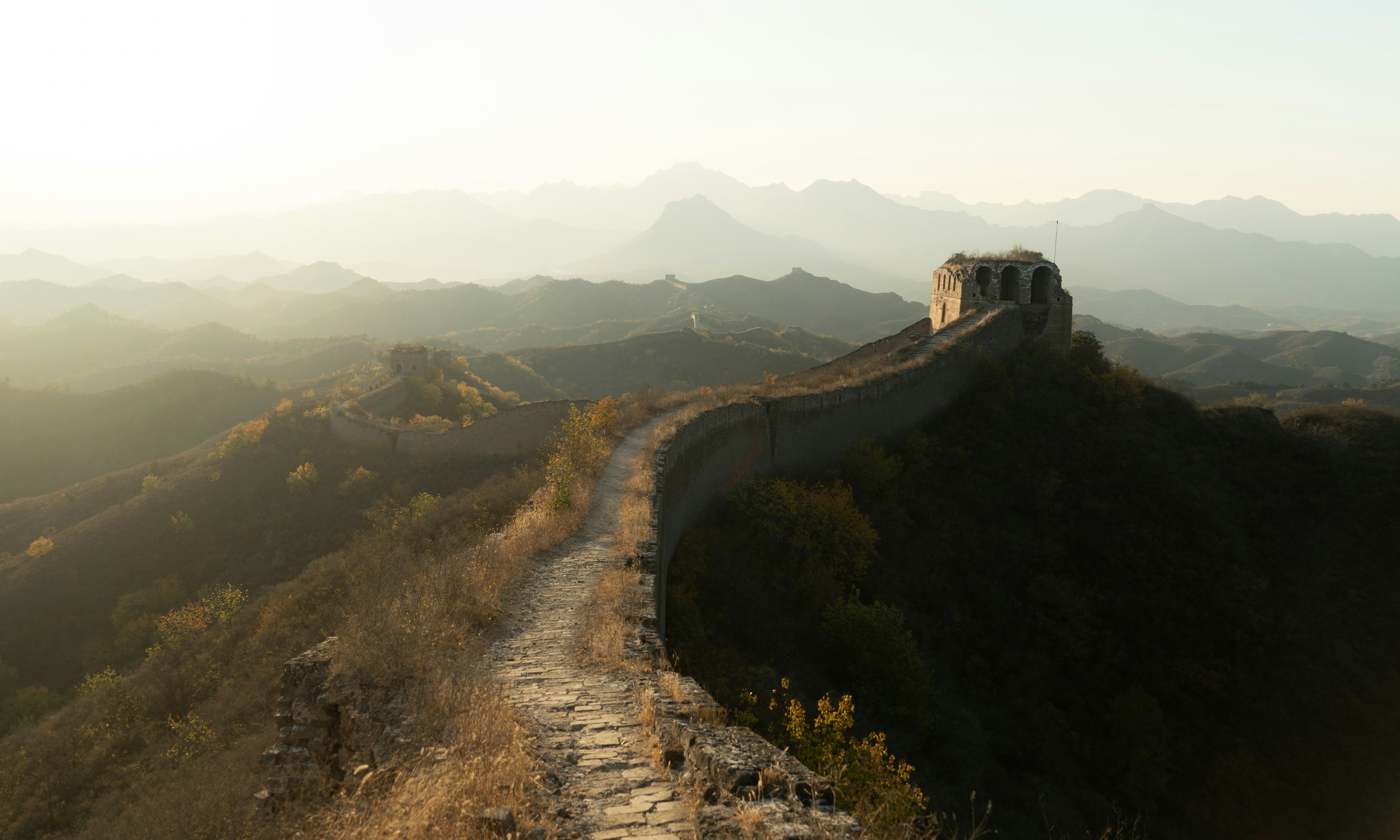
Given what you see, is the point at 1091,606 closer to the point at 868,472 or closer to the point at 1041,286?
the point at 868,472

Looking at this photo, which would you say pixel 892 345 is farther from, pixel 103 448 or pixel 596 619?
pixel 103 448

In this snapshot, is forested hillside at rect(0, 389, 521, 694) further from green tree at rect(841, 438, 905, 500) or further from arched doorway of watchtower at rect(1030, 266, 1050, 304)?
arched doorway of watchtower at rect(1030, 266, 1050, 304)

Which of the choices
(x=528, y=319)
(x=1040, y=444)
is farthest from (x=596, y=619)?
(x=528, y=319)

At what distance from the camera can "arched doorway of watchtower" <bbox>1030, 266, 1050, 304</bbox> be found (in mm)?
21531

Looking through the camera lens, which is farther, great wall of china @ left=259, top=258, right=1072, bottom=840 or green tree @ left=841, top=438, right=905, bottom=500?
green tree @ left=841, top=438, right=905, bottom=500

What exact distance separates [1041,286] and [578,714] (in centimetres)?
2174

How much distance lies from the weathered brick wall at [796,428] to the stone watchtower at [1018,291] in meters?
0.54

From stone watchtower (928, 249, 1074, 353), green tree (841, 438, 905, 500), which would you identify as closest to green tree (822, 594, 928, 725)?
green tree (841, 438, 905, 500)

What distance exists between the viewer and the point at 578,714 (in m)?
5.18

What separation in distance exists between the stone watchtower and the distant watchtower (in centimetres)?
2771

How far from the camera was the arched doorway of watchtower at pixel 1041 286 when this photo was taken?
848 inches

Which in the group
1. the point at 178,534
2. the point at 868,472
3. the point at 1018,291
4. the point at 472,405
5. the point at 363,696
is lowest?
the point at 178,534

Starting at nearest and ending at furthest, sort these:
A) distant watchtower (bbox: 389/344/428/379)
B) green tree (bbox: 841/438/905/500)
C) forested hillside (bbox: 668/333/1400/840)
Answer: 1. forested hillside (bbox: 668/333/1400/840)
2. green tree (bbox: 841/438/905/500)
3. distant watchtower (bbox: 389/344/428/379)

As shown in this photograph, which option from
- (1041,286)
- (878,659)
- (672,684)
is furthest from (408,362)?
(672,684)
